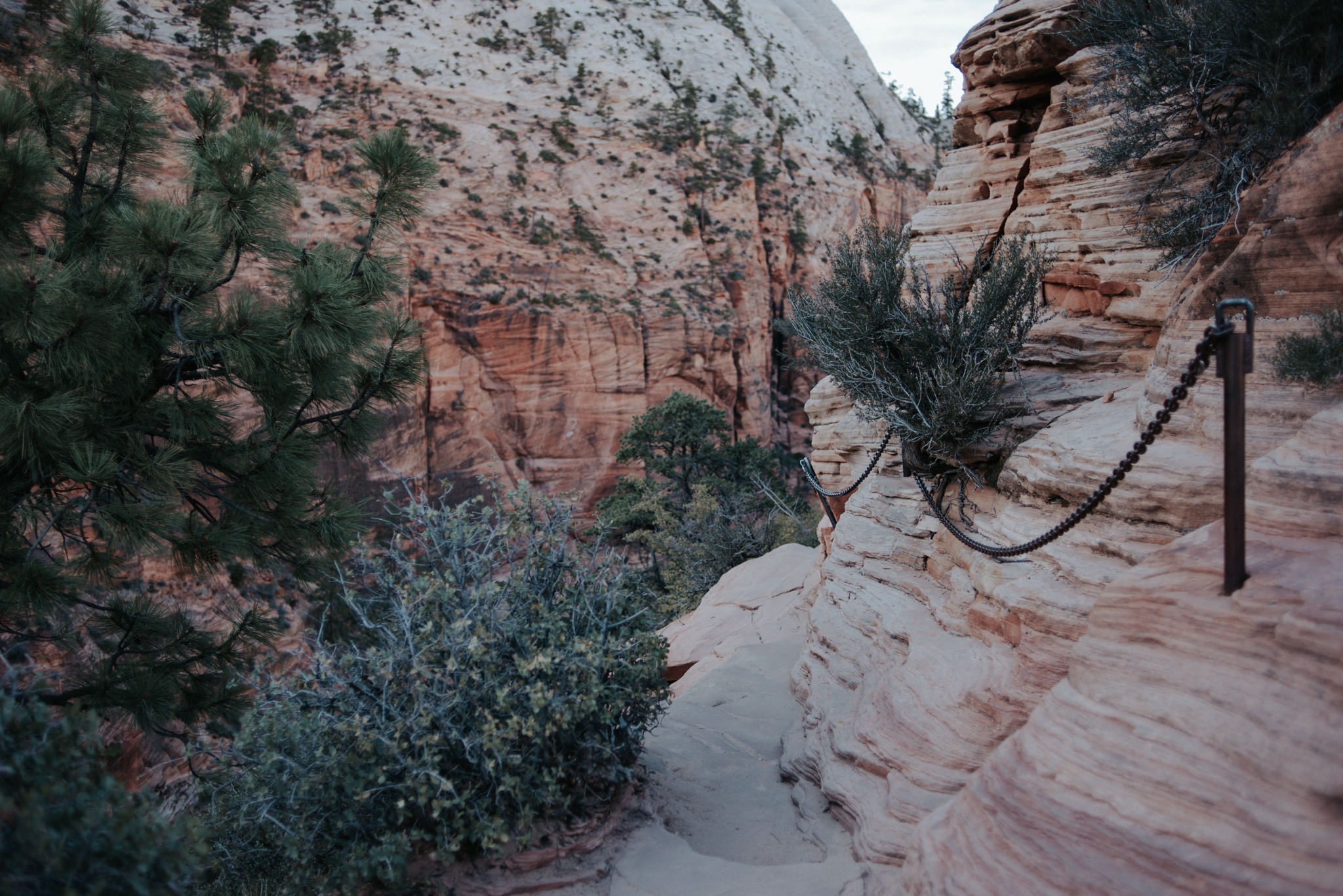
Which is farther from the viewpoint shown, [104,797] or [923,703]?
[923,703]

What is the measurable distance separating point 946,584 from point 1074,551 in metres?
1.28

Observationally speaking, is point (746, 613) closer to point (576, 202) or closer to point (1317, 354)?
point (1317, 354)

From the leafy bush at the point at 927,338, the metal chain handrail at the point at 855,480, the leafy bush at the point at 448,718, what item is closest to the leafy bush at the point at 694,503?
the metal chain handrail at the point at 855,480

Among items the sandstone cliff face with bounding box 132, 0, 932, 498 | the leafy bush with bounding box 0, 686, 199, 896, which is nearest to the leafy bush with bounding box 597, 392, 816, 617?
the sandstone cliff face with bounding box 132, 0, 932, 498

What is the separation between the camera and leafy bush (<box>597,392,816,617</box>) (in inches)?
553

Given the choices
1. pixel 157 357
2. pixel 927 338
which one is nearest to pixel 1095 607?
pixel 927 338

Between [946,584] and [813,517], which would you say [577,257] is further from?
[946,584]

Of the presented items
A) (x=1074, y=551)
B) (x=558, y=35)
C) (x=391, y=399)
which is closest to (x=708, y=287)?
(x=558, y=35)

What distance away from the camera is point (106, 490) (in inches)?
190

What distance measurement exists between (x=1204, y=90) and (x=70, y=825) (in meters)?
6.78

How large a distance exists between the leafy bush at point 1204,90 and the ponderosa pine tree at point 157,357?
5.19 metres

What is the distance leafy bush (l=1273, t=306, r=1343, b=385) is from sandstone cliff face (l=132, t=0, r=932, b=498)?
47.4 feet

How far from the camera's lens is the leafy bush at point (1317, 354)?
3096 millimetres

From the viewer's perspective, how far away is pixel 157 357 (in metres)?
4.91
